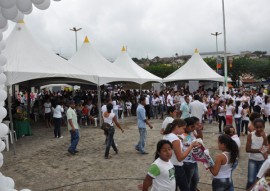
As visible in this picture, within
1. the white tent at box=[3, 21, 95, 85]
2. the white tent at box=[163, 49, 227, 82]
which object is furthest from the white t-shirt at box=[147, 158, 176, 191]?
the white tent at box=[163, 49, 227, 82]

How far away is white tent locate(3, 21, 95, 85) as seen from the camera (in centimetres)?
893

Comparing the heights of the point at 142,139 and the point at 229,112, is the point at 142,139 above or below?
below

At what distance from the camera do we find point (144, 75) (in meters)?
17.8

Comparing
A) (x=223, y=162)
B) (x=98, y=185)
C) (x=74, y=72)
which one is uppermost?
(x=74, y=72)

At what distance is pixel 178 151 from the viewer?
334cm

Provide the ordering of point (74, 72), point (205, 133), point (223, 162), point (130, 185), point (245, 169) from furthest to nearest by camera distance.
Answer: point (74, 72)
point (205, 133)
point (245, 169)
point (130, 185)
point (223, 162)

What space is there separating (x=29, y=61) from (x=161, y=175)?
8355 millimetres

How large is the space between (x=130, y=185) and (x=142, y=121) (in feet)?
7.09

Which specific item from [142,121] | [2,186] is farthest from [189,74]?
[2,186]

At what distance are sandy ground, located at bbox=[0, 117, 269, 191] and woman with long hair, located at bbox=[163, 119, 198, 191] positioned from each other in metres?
1.46

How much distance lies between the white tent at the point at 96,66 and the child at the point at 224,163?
9561 millimetres

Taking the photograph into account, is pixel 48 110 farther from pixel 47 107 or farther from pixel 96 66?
pixel 96 66

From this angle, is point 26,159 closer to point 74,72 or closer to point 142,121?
point 142,121

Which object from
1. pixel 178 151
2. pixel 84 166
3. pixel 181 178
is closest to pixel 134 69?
pixel 84 166
